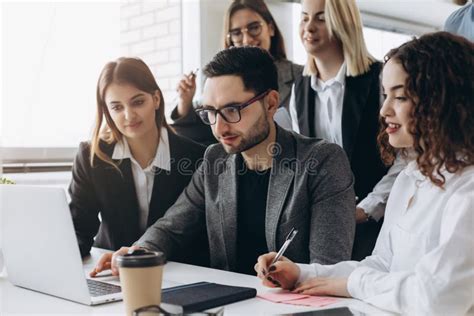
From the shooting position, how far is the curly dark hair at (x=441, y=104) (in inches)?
49.8

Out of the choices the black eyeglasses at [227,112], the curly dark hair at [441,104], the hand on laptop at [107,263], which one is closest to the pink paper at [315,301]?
the curly dark hair at [441,104]

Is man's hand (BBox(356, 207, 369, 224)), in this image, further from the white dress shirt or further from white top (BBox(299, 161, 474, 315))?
white top (BBox(299, 161, 474, 315))

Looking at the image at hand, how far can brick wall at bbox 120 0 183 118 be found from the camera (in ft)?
10.4

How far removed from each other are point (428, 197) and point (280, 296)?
399 millimetres

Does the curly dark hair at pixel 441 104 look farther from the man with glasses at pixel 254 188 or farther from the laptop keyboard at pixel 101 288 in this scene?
the laptop keyboard at pixel 101 288

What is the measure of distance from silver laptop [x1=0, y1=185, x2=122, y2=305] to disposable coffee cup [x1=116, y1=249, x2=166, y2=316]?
10.1 inches

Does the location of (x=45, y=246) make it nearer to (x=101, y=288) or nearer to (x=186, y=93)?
(x=101, y=288)

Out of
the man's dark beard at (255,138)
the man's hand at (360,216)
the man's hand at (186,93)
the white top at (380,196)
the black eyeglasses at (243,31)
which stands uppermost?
the black eyeglasses at (243,31)

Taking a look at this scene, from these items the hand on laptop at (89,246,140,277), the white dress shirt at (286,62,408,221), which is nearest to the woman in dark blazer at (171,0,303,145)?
the white dress shirt at (286,62,408,221)

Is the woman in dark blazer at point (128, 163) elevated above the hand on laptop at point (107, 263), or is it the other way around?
Result: the woman in dark blazer at point (128, 163)

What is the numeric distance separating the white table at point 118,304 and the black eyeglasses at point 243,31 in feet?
4.10

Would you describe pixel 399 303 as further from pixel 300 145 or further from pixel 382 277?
pixel 300 145

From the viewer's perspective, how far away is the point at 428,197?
51.3 inches

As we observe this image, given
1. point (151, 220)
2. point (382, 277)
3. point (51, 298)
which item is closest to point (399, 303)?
point (382, 277)
